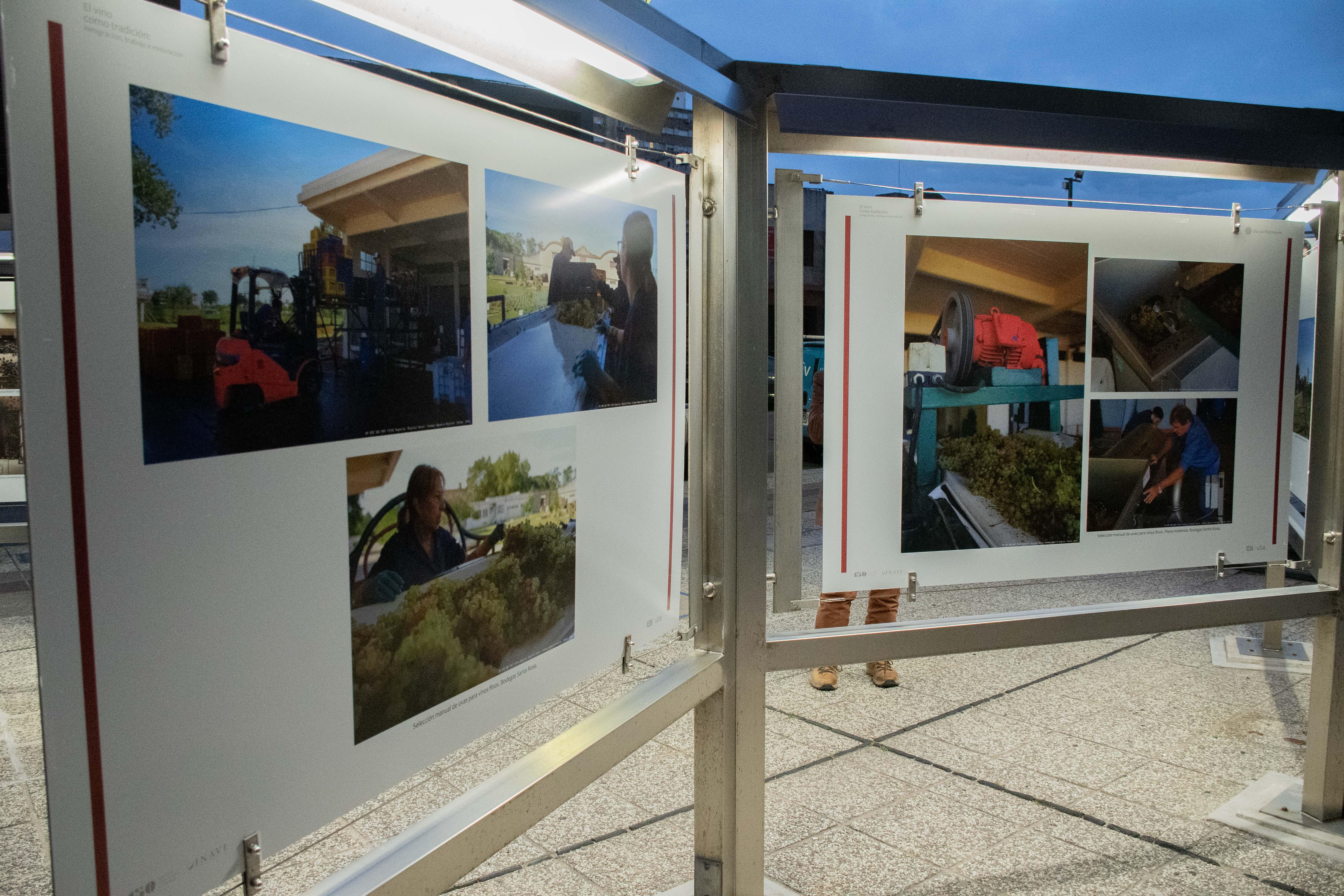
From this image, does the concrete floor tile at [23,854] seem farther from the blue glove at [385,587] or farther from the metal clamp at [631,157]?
the metal clamp at [631,157]

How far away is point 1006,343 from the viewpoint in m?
2.67

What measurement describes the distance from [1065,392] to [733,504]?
1.16m

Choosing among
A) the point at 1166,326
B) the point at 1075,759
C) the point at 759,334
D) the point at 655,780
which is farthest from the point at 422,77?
the point at 1075,759

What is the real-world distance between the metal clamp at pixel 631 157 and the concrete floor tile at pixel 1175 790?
2.90m

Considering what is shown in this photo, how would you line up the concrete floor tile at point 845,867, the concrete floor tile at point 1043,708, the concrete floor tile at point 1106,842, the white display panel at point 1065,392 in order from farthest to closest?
1. the concrete floor tile at point 1043,708
2. the concrete floor tile at point 1106,842
3. the concrete floor tile at point 845,867
4. the white display panel at point 1065,392

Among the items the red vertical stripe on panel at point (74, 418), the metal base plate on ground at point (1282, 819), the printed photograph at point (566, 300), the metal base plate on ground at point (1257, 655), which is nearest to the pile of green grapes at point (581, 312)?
the printed photograph at point (566, 300)

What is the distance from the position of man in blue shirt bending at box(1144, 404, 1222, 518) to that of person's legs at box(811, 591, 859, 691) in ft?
4.55

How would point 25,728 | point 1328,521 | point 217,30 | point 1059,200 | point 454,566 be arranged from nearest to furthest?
point 217,30 → point 454,566 → point 1059,200 → point 1328,521 → point 25,728

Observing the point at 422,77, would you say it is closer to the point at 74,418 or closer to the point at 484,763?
the point at 74,418

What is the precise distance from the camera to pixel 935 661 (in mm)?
5129

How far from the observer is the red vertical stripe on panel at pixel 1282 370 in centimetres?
296

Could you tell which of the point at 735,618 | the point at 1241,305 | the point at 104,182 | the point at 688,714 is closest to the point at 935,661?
the point at 688,714

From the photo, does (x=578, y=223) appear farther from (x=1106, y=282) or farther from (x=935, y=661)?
(x=935, y=661)

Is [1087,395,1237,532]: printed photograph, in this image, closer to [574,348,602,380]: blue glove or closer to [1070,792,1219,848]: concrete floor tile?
[1070,792,1219,848]: concrete floor tile
